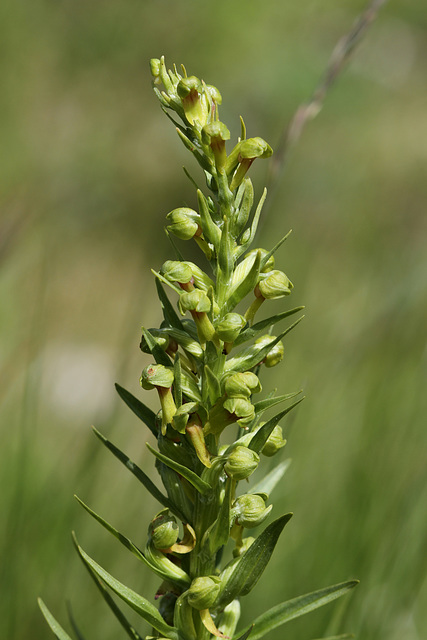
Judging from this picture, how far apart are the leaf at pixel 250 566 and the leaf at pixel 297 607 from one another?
2.7 inches

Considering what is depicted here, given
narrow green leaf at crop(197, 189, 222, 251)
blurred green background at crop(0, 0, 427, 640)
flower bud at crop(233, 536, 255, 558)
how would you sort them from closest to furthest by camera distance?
narrow green leaf at crop(197, 189, 222, 251) → flower bud at crop(233, 536, 255, 558) → blurred green background at crop(0, 0, 427, 640)

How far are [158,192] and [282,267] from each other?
2.68 meters

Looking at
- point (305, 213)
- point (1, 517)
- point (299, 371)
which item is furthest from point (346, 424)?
point (305, 213)

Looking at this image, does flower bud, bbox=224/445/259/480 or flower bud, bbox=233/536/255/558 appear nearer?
flower bud, bbox=224/445/259/480

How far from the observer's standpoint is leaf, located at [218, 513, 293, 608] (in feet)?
3.52

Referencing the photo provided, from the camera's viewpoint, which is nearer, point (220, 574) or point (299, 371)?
point (220, 574)

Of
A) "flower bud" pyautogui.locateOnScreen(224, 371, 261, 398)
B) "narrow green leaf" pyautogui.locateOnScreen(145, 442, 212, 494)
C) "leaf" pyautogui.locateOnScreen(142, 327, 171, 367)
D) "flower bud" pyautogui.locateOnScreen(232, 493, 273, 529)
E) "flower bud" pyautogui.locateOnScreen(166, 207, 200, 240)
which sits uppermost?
"flower bud" pyautogui.locateOnScreen(166, 207, 200, 240)

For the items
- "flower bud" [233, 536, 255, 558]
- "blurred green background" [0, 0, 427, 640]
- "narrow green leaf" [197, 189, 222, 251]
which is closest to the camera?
"narrow green leaf" [197, 189, 222, 251]

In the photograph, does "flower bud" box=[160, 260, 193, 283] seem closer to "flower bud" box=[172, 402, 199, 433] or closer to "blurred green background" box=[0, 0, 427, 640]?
"flower bud" box=[172, 402, 199, 433]

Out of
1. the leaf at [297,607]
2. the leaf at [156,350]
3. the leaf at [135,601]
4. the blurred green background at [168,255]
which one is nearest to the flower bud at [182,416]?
the leaf at [156,350]

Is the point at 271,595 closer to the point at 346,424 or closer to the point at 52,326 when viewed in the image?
the point at 346,424

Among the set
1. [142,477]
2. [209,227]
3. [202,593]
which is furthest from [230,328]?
[202,593]

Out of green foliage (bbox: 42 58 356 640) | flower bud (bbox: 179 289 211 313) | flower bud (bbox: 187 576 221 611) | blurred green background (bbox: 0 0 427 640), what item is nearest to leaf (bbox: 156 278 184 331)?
green foliage (bbox: 42 58 356 640)

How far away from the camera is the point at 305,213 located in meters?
7.61
